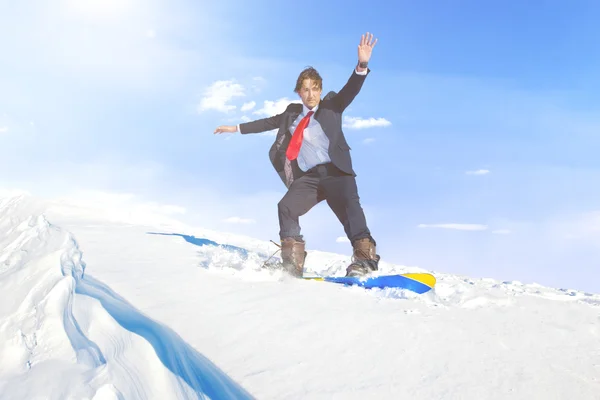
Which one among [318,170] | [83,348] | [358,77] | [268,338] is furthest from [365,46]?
[83,348]

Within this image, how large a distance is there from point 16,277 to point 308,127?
8.31 feet

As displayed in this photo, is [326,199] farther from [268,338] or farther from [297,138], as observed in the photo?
[268,338]

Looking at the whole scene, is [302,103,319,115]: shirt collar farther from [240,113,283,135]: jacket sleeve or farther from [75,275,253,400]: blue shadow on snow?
[75,275,253,400]: blue shadow on snow

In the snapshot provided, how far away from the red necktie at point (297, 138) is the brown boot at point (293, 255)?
73cm

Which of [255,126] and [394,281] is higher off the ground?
[255,126]

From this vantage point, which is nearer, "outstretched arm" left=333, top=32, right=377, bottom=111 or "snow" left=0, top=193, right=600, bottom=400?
"snow" left=0, top=193, right=600, bottom=400

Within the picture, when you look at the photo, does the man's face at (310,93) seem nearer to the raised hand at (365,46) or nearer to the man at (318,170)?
the man at (318,170)

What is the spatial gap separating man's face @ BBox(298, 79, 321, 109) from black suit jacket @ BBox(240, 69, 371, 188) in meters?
0.06

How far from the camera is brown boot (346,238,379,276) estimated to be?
3922 millimetres

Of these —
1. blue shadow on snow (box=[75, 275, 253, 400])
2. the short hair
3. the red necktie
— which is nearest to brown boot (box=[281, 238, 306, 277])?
the red necktie

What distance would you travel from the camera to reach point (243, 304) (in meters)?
2.66

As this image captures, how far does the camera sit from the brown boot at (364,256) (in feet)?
12.9

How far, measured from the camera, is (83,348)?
5.73 feet

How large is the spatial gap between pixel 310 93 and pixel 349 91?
14.8 inches
